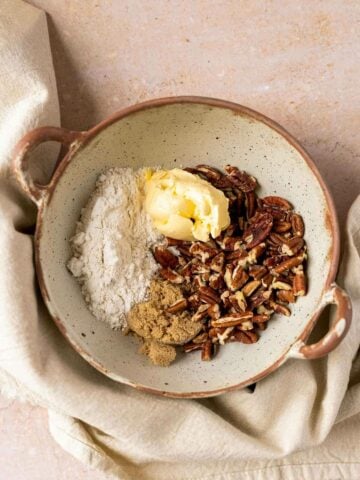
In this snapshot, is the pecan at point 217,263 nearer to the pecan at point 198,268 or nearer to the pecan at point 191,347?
the pecan at point 198,268

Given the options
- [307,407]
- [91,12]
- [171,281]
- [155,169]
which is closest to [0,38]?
Answer: [91,12]

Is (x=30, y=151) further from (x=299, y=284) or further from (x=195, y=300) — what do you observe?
(x=299, y=284)

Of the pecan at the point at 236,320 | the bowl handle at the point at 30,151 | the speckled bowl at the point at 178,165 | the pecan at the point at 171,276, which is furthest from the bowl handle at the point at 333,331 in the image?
the bowl handle at the point at 30,151

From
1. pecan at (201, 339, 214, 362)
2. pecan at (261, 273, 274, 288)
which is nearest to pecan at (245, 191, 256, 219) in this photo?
pecan at (261, 273, 274, 288)

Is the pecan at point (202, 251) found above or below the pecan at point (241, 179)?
below

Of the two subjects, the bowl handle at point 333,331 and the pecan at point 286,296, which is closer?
the bowl handle at point 333,331

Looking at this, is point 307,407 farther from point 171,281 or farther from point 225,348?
point 171,281

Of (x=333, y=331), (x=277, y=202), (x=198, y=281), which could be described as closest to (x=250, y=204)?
(x=277, y=202)

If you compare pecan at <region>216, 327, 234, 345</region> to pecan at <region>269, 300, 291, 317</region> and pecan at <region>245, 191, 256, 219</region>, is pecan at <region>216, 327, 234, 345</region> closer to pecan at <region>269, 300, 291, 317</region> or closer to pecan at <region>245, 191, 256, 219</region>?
pecan at <region>269, 300, 291, 317</region>
